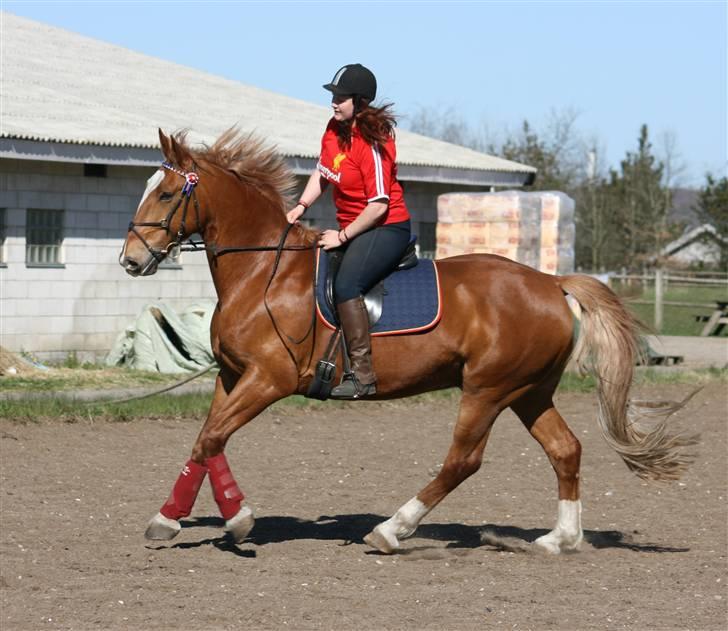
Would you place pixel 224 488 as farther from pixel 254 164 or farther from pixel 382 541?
pixel 254 164

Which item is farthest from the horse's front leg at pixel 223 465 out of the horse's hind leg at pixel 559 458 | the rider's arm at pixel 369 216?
the horse's hind leg at pixel 559 458

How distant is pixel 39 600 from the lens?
621cm

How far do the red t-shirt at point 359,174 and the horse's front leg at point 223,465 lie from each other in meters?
1.14

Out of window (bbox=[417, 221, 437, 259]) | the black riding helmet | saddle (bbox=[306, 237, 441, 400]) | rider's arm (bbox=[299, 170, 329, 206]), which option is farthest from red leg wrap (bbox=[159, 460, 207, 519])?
window (bbox=[417, 221, 437, 259])

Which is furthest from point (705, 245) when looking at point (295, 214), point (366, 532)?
point (295, 214)

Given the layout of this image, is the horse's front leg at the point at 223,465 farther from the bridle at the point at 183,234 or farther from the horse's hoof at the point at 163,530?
the bridle at the point at 183,234

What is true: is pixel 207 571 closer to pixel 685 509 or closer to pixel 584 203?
pixel 685 509

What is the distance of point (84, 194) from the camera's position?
18.0 m

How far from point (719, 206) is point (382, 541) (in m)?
48.5

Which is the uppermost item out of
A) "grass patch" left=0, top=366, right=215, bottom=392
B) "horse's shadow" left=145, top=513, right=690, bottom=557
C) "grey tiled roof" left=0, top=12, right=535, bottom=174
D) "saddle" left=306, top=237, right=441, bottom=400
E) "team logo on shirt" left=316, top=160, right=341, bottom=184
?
"grey tiled roof" left=0, top=12, right=535, bottom=174

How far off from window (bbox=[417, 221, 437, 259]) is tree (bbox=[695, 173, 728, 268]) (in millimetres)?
31867

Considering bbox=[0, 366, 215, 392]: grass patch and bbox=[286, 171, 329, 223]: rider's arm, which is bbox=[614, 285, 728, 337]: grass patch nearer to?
bbox=[0, 366, 215, 392]: grass patch

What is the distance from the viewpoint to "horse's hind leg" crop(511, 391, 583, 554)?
7797 millimetres

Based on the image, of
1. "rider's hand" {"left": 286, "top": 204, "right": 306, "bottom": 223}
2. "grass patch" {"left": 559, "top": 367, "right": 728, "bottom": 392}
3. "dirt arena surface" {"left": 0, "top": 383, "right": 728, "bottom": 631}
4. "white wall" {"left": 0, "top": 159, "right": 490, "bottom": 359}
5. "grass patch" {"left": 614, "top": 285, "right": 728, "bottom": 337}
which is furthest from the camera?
"grass patch" {"left": 614, "top": 285, "right": 728, "bottom": 337}
